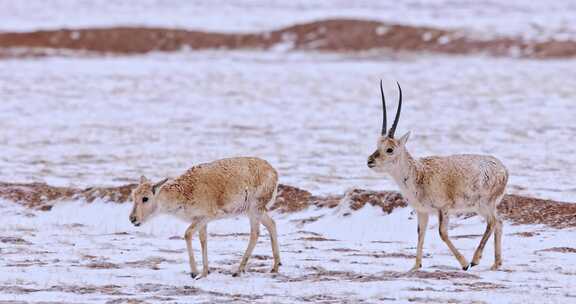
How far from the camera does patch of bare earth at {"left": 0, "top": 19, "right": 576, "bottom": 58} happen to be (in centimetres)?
5316

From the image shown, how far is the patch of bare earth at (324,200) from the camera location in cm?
1645

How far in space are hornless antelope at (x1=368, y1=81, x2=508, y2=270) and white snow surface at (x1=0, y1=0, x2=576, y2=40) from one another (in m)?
39.7

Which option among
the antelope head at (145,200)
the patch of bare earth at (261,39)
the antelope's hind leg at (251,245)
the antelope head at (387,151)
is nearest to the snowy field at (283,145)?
the antelope's hind leg at (251,245)

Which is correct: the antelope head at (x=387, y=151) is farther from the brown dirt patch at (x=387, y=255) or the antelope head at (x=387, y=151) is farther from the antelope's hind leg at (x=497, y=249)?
the antelope's hind leg at (x=497, y=249)

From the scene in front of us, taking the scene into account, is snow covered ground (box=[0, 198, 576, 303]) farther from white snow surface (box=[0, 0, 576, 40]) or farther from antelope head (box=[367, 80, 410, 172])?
white snow surface (box=[0, 0, 576, 40])

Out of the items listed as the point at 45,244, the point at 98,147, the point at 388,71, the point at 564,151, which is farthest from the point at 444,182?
the point at 388,71

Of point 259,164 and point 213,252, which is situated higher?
point 259,164

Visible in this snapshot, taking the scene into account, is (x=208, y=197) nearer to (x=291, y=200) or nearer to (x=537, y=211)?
(x=291, y=200)

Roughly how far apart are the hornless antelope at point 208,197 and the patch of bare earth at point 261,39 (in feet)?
130

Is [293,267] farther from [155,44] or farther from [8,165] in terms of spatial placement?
[155,44]

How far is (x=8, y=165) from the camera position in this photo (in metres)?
23.4

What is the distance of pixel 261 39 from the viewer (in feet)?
185

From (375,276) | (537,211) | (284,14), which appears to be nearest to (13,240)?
(375,276)

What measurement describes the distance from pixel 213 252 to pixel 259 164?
1.94 metres
